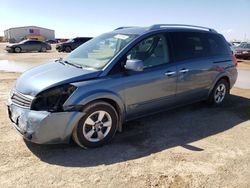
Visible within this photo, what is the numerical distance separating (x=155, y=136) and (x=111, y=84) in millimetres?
1234

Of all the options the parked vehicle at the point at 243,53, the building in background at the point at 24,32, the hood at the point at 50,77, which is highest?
the hood at the point at 50,77

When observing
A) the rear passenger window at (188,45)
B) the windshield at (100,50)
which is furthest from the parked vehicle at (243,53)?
the windshield at (100,50)

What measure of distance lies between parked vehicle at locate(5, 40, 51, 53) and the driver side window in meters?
30.7

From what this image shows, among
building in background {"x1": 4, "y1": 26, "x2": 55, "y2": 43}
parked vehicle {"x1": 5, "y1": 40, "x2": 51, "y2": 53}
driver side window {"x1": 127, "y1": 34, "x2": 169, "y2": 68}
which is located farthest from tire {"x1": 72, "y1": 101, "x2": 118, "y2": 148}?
building in background {"x1": 4, "y1": 26, "x2": 55, "y2": 43}

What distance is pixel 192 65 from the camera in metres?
5.99

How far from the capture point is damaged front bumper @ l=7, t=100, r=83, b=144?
162 inches

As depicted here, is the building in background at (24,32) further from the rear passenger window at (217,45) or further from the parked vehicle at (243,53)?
the rear passenger window at (217,45)

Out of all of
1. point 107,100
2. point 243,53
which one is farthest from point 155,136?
point 243,53

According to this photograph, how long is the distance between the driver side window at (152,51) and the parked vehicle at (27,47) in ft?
101

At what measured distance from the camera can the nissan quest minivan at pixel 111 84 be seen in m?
4.22

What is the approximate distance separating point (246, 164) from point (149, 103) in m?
1.86

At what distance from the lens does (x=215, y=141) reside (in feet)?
16.4

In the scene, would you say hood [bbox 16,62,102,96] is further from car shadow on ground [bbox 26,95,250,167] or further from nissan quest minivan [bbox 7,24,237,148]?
car shadow on ground [bbox 26,95,250,167]

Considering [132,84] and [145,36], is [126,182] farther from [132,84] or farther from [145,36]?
[145,36]
